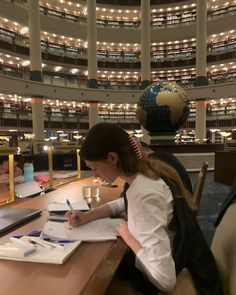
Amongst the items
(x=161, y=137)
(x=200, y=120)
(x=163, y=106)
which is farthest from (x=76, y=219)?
(x=200, y=120)

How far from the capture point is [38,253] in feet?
3.38

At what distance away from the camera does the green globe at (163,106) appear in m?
5.27

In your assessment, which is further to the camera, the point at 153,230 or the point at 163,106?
the point at 163,106

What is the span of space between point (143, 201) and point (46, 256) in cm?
39

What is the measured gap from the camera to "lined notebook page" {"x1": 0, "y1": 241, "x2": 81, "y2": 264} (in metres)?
0.98

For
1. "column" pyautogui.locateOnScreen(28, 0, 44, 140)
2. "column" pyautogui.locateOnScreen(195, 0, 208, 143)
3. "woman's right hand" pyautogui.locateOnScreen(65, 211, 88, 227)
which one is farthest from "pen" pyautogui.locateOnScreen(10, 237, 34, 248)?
"column" pyautogui.locateOnScreen(195, 0, 208, 143)

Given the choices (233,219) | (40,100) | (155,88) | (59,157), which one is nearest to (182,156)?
(155,88)

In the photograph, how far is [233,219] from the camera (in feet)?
3.73

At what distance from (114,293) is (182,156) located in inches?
275

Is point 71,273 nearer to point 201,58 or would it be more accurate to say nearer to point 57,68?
point 201,58

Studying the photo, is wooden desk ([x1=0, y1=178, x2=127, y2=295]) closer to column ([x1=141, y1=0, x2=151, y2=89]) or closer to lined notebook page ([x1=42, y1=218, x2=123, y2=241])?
lined notebook page ([x1=42, y1=218, x2=123, y2=241])

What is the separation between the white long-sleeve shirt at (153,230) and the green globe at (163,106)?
4382 mm

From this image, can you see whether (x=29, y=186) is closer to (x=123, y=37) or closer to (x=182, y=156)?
(x=182, y=156)

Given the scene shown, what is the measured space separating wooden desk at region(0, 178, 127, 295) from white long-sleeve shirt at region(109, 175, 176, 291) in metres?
0.12
